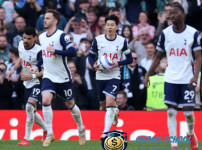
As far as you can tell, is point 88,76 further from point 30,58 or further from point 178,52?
point 178,52

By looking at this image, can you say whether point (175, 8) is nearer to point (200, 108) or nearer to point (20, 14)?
point (200, 108)

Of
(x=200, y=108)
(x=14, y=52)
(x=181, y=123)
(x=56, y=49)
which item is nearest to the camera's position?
(x=56, y=49)

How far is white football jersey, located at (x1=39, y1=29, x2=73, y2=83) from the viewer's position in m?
11.7

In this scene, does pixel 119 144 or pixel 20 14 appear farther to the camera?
pixel 20 14

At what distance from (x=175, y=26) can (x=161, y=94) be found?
5209 millimetres

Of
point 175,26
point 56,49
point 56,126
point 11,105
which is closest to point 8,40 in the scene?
point 11,105

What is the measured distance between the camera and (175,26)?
10.2m

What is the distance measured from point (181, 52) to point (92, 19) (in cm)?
936

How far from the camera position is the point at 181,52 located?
10148 millimetres

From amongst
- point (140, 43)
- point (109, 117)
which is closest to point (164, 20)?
point (140, 43)

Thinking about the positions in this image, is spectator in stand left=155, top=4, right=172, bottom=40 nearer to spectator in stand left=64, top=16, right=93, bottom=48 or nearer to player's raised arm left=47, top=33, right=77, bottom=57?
spectator in stand left=64, top=16, right=93, bottom=48

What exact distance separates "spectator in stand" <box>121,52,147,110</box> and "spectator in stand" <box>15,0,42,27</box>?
440cm

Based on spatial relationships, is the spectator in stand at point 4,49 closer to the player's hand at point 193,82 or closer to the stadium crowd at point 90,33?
the stadium crowd at point 90,33

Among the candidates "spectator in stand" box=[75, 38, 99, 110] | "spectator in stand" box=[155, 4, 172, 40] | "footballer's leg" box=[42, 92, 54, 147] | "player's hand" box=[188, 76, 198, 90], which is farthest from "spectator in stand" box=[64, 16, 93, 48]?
"player's hand" box=[188, 76, 198, 90]
